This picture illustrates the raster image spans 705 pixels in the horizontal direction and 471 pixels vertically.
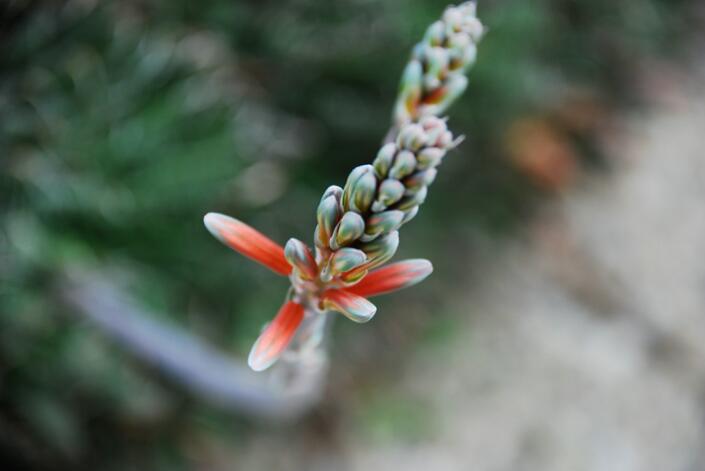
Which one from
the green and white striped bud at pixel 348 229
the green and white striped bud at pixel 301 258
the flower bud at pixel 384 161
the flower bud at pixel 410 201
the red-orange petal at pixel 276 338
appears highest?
the flower bud at pixel 384 161

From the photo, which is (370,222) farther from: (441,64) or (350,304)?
(441,64)

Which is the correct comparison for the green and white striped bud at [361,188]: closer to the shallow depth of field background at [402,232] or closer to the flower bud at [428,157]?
the flower bud at [428,157]

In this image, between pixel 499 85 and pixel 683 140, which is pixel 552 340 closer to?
pixel 499 85

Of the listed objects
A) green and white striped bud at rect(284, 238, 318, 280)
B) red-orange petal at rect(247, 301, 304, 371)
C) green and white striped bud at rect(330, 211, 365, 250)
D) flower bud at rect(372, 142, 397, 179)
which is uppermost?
flower bud at rect(372, 142, 397, 179)

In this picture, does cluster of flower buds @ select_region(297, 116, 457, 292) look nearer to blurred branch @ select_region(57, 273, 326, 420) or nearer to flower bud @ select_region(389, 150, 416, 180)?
flower bud @ select_region(389, 150, 416, 180)

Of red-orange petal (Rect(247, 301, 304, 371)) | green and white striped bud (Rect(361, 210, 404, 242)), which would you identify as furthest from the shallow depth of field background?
green and white striped bud (Rect(361, 210, 404, 242))

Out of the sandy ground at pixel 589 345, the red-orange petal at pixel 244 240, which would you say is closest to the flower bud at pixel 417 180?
the red-orange petal at pixel 244 240

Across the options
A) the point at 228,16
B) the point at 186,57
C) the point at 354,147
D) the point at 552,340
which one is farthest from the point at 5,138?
the point at 552,340

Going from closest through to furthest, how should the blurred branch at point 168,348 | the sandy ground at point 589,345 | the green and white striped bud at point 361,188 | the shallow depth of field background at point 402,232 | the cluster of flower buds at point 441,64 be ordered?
the green and white striped bud at point 361,188 < the cluster of flower buds at point 441,64 < the blurred branch at point 168,348 < the shallow depth of field background at point 402,232 < the sandy ground at point 589,345
